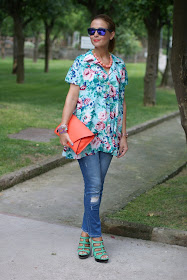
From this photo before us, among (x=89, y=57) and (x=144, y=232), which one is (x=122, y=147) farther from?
(x=144, y=232)

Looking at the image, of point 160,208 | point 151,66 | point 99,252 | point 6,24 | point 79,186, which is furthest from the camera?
point 6,24

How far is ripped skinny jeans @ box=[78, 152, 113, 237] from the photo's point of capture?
13.3 feet

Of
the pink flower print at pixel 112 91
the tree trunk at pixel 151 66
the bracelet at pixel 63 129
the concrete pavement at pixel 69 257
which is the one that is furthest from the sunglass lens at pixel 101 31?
the tree trunk at pixel 151 66

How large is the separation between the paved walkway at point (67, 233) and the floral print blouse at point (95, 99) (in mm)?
905

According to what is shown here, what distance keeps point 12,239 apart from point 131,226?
1.13 meters

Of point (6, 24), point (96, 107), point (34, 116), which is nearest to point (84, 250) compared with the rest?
point (96, 107)

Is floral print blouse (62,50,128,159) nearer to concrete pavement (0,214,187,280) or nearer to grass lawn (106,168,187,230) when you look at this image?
concrete pavement (0,214,187,280)

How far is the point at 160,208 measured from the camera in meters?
5.60

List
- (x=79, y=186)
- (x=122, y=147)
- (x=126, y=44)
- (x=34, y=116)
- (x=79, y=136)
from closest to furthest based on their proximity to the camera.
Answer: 1. (x=79, y=136)
2. (x=122, y=147)
3. (x=79, y=186)
4. (x=34, y=116)
5. (x=126, y=44)

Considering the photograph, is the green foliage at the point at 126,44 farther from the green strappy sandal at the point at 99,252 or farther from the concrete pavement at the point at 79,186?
the green strappy sandal at the point at 99,252

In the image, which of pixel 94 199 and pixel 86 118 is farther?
pixel 94 199

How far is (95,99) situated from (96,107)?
0.07 meters

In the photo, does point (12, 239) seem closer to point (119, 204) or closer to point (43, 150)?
point (119, 204)

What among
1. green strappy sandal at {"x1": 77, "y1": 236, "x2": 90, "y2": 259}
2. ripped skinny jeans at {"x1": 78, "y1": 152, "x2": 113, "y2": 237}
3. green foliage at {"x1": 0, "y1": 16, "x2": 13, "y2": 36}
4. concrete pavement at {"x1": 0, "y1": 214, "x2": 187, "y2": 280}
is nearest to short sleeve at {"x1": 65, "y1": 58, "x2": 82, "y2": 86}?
ripped skinny jeans at {"x1": 78, "y1": 152, "x2": 113, "y2": 237}
